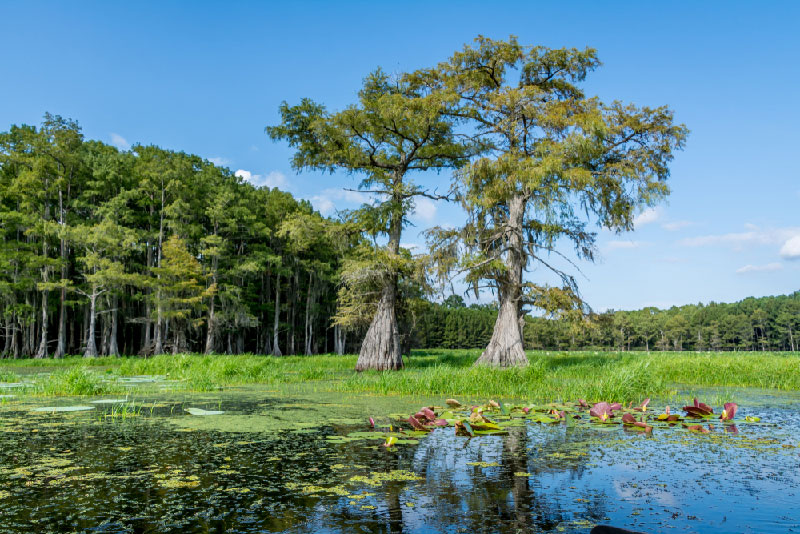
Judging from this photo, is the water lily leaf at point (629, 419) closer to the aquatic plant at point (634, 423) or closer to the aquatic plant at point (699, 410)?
the aquatic plant at point (634, 423)

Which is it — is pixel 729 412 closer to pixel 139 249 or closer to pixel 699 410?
pixel 699 410

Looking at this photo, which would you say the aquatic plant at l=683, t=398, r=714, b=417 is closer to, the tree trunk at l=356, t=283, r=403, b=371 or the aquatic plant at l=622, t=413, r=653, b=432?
the aquatic plant at l=622, t=413, r=653, b=432

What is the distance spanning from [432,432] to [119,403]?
5746 mm

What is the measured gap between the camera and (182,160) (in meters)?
36.4

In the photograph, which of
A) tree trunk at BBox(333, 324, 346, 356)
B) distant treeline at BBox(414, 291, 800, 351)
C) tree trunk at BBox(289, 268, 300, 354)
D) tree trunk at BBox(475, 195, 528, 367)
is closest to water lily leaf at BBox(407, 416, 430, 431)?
tree trunk at BBox(475, 195, 528, 367)

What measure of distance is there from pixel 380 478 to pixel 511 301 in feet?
50.8

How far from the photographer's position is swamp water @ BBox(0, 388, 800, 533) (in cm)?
318

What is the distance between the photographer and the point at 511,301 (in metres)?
19.0

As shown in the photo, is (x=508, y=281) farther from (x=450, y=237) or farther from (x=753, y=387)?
(x=753, y=387)

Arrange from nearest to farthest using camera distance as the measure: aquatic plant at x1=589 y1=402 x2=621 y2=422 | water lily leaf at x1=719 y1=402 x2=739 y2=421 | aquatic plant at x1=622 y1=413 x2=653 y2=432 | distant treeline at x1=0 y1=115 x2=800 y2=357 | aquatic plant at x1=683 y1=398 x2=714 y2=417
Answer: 1. aquatic plant at x1=622 y1=413 x2=653 y2=432
2. aquatic plant at x1=589 y1=402 x2=621 y2=422
3. water lily leaf at x1=719 y1=402 x2=739 y2=421
4. aquatic plant at x1=683 y1=398 x2=714 y2=417
5. distant treeline at x1=0 y1=115 x2=800 y2=357

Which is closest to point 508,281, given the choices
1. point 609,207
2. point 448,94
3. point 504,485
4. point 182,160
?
point 609,207

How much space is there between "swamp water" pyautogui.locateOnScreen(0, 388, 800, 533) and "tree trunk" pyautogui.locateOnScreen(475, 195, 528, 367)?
37.5 feet

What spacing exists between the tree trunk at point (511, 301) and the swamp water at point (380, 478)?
11434mm

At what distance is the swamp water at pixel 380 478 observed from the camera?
10.4 feet
